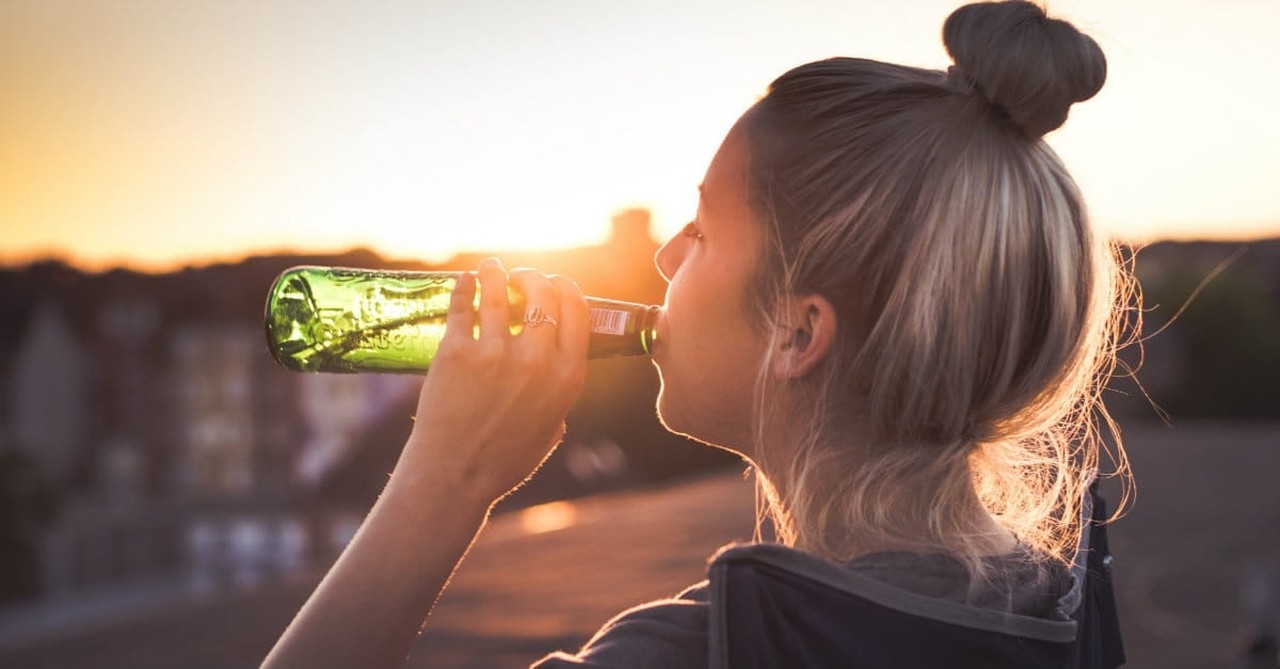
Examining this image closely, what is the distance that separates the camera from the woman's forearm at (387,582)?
110 cm

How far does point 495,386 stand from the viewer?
121 centimetres

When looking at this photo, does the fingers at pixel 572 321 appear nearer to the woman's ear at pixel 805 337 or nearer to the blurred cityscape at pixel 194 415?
the woman's ear at pixel 805 337

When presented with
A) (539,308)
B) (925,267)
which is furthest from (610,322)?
(925,267)

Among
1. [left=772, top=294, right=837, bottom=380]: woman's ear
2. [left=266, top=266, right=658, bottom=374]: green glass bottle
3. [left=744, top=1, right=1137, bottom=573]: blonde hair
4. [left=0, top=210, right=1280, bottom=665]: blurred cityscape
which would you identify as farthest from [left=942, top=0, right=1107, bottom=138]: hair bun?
[left=0, top=210, right=1280, bottom=665]: blurred cityscape

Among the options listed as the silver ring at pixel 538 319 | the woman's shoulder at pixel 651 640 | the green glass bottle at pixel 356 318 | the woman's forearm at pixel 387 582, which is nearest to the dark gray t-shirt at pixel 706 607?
the woman's shoulder at pixel 651 640

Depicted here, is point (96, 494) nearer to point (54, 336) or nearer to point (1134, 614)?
point (54, 336)

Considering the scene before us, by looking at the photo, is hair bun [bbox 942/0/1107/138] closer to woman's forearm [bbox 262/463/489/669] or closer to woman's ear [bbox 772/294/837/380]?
woman's ear [bbox 772/294/837/380]

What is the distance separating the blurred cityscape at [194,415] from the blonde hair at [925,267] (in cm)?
2158

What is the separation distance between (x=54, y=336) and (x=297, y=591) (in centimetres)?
3058

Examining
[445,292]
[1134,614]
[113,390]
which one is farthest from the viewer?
[113,390]

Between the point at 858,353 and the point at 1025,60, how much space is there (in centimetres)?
31

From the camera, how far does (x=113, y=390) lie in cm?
3450

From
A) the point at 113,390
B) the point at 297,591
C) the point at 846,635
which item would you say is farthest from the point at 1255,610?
the point at 113,390

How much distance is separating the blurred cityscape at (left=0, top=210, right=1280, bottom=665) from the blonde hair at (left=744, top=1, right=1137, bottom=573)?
70.8 feet
